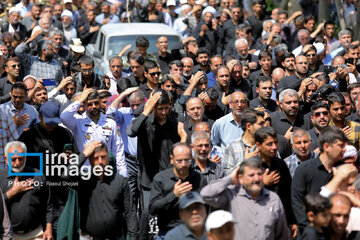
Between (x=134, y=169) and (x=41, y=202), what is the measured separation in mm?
2474

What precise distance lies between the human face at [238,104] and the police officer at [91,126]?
1688 millimetres

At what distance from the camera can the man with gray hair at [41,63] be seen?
1591 cm

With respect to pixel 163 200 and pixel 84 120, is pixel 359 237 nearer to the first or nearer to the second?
pixel 163 200

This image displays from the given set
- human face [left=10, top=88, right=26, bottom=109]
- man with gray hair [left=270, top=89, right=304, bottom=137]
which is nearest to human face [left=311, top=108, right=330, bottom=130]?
man with gray hair [left=270, top=89, right=304, bottom=137]

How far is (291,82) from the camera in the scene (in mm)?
14125

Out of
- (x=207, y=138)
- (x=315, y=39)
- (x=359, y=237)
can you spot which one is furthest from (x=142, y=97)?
(x=315, y=39)

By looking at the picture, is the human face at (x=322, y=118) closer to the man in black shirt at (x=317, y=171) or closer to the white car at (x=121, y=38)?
the man in black shirt at (x=317, y=171)

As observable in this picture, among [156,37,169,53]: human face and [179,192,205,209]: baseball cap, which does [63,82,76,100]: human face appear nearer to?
[156,37,169,53]: human face

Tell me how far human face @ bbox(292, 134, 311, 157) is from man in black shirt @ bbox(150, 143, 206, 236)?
4.91ft

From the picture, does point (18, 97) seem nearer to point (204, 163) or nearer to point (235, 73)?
point (204, 163)

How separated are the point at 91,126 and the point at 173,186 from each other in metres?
2.67

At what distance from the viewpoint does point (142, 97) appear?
484 inches

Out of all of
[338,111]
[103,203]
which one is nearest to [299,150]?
[338,111]

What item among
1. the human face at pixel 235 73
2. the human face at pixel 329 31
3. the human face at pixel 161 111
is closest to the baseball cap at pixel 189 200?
the human face at pixel 161 111
